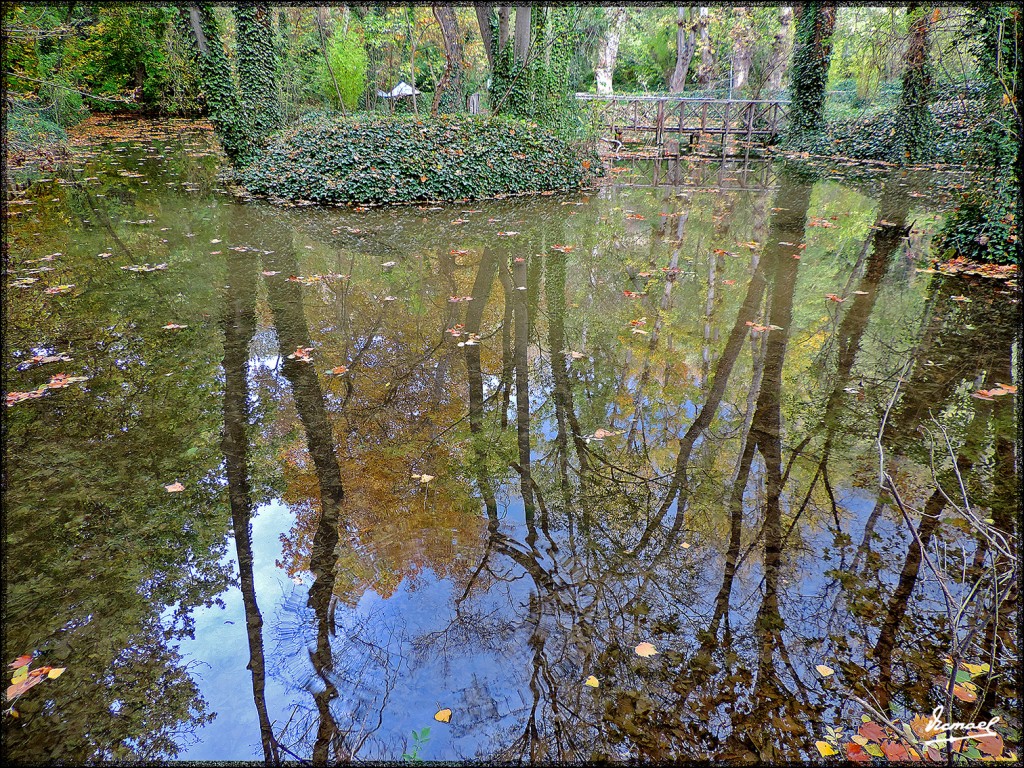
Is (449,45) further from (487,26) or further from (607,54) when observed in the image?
(607,54)

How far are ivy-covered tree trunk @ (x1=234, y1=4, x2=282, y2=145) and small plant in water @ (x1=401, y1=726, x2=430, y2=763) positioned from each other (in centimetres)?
1197

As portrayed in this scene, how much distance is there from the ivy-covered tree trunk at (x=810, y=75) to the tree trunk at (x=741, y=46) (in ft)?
12.6

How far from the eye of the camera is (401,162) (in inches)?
401

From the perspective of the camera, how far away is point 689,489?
3.39 m

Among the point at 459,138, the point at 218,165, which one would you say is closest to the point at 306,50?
the point at 218,165

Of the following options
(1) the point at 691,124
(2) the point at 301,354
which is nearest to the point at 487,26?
(2) the point at 301,354

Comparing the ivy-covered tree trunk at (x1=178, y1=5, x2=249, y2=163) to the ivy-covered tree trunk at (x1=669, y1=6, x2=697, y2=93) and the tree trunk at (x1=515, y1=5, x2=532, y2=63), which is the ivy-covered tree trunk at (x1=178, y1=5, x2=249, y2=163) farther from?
the ivy-covered tree trunk at (x1=669, y1=6, x2=697, y2=93)

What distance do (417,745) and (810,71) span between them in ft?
63.3

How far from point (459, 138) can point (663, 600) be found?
9672 mm

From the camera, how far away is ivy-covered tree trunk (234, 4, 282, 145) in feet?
36.2

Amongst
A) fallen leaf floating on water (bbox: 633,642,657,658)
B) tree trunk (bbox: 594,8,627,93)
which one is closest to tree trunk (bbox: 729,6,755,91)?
tree trunk (bbox: 594,8,627,93)

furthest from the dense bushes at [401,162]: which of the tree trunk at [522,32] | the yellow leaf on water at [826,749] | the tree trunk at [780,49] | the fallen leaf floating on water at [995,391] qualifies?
the tree trunk at [780,49]

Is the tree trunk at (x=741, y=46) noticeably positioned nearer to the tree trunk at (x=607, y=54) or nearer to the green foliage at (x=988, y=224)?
the tree trunk at (x=607, y=54)

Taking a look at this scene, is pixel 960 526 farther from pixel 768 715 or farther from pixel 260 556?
pixel 260 556
